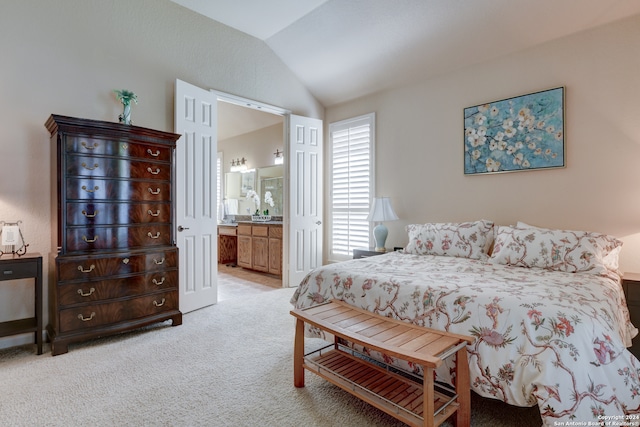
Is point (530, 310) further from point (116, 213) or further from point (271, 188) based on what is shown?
point (271, 188)

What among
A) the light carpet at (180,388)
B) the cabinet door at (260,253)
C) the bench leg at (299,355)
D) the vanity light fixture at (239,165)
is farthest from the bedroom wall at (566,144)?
the vanity light fixture at (239,165)

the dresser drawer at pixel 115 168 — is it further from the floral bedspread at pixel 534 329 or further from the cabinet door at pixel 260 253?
the cabinet door at pixel 260 253

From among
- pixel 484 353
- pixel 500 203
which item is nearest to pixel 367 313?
pixel 484 353

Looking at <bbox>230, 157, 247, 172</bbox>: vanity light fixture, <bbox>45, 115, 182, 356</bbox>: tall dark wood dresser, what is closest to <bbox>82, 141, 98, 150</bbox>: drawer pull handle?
<bbox>45, 115, 182, 356</bbox>: tall dark wood dresser

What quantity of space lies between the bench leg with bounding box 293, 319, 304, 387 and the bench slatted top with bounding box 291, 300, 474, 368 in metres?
0.11

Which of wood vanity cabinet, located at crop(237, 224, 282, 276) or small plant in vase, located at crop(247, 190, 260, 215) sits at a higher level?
small plant in vase, located at crop(247, 190, 260, 215)

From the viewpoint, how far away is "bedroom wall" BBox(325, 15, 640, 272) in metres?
2.75

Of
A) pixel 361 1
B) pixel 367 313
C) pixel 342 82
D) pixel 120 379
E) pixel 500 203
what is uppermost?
pixel 361 1

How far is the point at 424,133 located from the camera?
4000mm

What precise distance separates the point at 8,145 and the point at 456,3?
4.01 m

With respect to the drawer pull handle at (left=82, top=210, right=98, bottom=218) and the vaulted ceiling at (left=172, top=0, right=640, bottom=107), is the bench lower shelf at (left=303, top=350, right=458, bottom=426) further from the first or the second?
the vaulted ceiling at (left=172, top=0, right=640, bottom=107)

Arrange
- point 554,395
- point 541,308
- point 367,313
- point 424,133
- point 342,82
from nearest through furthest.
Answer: point 554,395 → point 541,308 → point 367,313 → point 424,133 → point 342,82

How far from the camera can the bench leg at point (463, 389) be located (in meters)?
1.58

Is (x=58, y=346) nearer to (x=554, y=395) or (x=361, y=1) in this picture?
(x=554, y=395)
